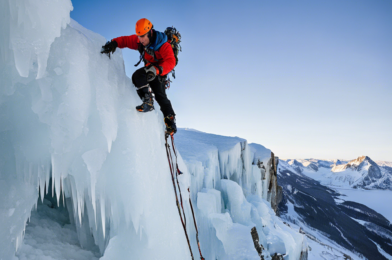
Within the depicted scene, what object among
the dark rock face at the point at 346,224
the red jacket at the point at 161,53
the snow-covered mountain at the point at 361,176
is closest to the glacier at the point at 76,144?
the red jacket at the point at 161,53

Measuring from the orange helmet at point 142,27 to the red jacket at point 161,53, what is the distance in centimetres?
30

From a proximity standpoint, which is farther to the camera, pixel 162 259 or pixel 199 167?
pixel 199 167

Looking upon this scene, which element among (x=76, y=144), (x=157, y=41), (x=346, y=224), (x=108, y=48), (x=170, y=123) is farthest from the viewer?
(x=346, y=224)

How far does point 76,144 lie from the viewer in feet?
6.50

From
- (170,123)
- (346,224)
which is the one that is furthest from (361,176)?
(170,123)

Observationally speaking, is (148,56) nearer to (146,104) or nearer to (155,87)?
(155,87)

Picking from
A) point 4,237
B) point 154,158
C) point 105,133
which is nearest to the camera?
point 4,237

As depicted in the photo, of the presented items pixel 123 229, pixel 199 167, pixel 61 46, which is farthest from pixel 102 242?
pixel 199 167

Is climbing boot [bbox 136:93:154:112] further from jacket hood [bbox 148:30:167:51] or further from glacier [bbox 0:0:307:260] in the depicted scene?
jacket hood [bbox 148:30:167:51]

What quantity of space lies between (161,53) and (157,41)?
0.54ft

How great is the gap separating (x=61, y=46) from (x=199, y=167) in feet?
17.1

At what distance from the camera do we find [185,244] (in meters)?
3.00

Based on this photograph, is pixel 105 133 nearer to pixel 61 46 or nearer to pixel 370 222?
pixel 61 46

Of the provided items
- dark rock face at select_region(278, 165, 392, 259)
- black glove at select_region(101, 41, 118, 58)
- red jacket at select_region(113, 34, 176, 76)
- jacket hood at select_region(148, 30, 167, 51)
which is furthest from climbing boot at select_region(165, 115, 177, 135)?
dark rock face at select_region(278, 165, 392, 259)
